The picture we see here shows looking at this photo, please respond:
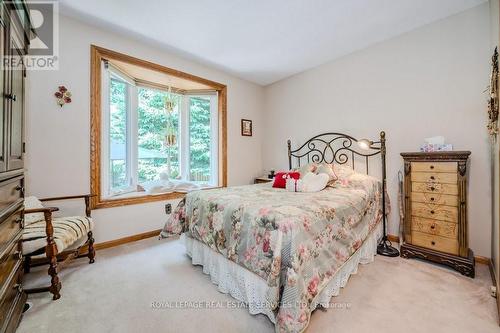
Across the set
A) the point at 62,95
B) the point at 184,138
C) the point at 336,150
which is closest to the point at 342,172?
the point at 336,150

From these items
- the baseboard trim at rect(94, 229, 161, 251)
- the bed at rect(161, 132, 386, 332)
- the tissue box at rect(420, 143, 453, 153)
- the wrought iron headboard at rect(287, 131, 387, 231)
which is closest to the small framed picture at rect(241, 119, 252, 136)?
the wrought iron headboard at rect(287, 131, 387, 231)

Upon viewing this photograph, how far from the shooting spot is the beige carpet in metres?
1.41

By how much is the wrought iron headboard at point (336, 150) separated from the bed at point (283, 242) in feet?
1.08

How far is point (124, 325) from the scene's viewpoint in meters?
1.42

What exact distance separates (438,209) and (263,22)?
2644mm

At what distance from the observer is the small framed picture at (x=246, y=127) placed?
4.15 metres

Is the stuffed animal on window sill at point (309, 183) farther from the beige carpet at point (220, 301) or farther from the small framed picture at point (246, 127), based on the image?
the small framed picture at point (246, 127)

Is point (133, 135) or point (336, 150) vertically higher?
point (133, 135)

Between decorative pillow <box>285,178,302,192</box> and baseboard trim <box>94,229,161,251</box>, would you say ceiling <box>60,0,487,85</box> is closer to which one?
decorative pillow <box>285,178,302,192</box>

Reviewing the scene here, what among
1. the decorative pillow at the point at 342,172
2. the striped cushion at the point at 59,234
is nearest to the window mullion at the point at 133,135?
the striped cushion at the point at 59,234

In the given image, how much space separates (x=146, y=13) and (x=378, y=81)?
2871 millimetres

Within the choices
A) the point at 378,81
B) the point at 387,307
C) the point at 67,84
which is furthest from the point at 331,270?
the point at 67,84

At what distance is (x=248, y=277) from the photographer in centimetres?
158

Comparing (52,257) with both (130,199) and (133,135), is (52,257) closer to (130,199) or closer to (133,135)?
(130,199)
